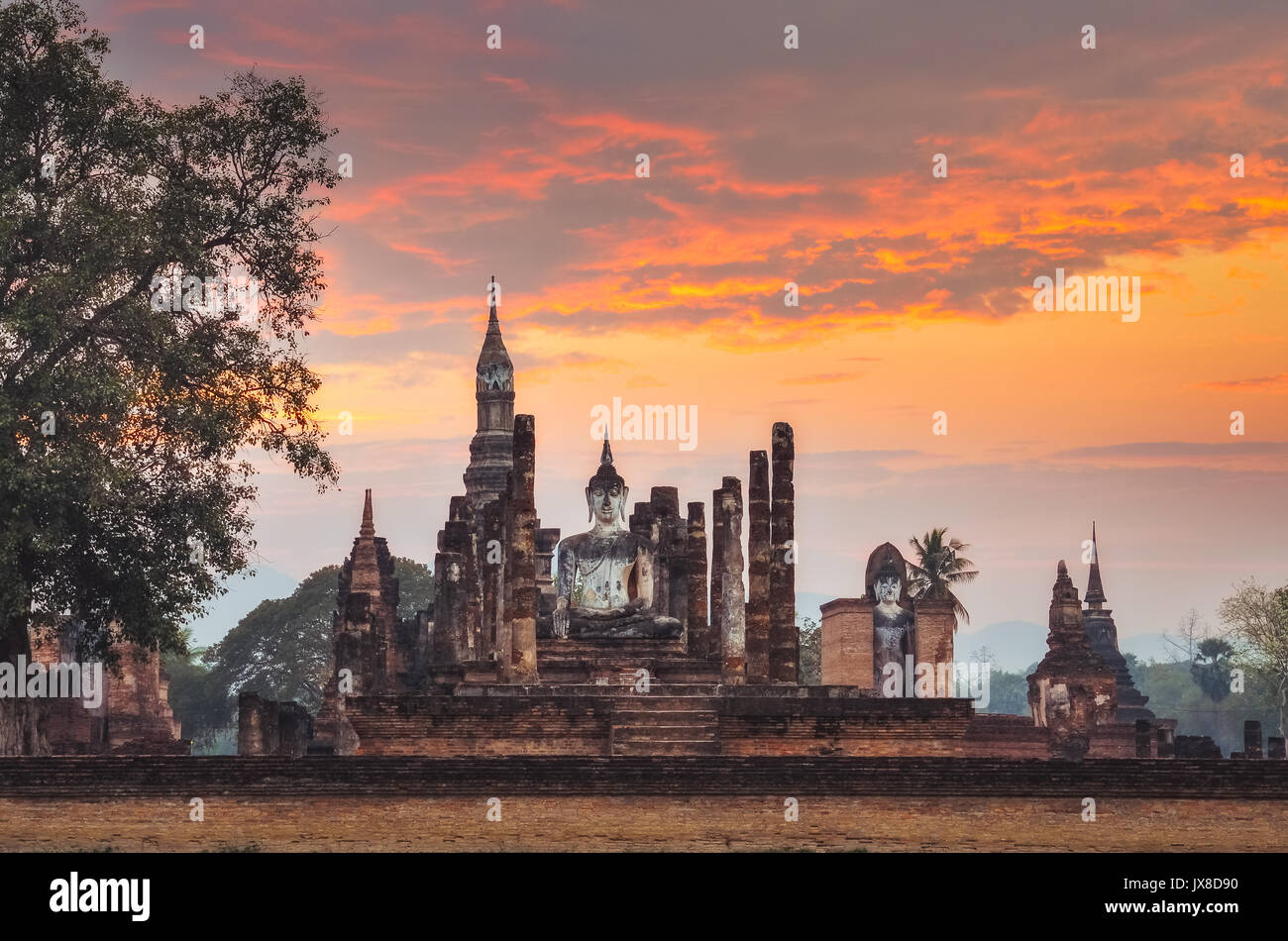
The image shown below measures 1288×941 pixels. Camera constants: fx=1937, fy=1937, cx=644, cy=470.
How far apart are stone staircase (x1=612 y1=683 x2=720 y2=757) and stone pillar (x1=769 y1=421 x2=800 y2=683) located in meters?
4.80

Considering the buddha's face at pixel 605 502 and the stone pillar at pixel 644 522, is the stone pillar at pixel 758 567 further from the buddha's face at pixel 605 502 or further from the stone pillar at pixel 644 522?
the stone pillar at pixel 644 522

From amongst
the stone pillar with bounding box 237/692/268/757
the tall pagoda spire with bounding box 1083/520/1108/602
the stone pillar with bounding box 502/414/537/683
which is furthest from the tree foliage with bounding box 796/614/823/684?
the stone pillar with bounding box 502/414/537/683

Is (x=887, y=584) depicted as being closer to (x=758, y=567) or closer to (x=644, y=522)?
(x=644, y=522)

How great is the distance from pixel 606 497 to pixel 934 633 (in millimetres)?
12922

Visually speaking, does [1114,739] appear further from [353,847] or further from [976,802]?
[353,847]

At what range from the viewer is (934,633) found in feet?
139

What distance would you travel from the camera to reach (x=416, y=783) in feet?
63.7

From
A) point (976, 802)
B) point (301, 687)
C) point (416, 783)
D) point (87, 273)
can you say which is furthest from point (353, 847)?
point (301, 687)

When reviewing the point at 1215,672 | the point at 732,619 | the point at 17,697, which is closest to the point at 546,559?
the point at 732,619

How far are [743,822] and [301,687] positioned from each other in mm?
60591

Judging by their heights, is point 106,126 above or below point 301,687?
above

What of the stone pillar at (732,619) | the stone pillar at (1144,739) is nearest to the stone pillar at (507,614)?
the stone pillar at (732,619)

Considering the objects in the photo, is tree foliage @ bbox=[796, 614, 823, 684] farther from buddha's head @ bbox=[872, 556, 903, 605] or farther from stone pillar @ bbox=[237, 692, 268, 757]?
stone pillar @ bbox=[237, 692, 268, 757]

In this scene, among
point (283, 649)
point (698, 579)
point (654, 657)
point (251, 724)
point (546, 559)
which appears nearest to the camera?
point (251, 724)
